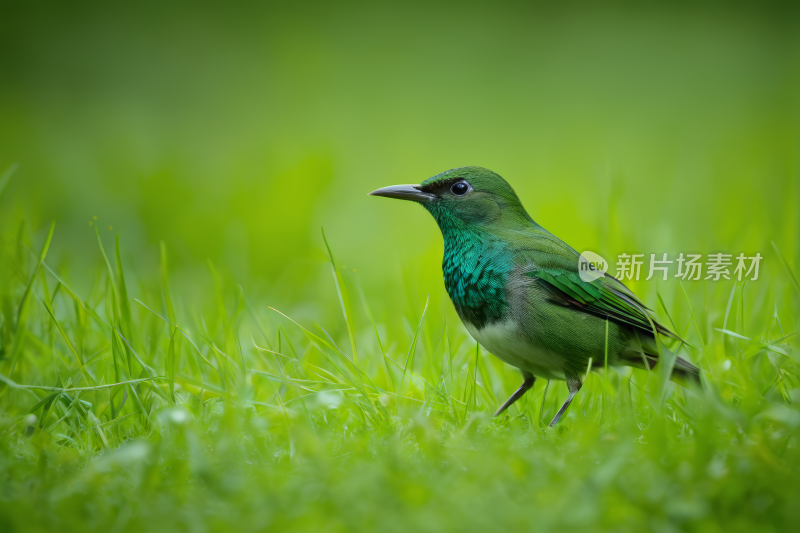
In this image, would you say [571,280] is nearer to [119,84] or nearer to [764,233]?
[764,233]

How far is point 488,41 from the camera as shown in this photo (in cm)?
1086

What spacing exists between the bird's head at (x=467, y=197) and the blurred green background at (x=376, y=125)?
1129 millimetres

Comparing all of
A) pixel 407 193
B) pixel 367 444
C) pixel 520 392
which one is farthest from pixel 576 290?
pixel 367 444

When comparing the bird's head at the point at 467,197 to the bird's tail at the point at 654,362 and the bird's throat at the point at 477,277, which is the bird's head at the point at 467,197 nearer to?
the bird's throat at the point at 477,277

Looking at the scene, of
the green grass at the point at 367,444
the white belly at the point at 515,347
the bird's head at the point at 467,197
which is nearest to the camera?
the green grass at the point at 367,444

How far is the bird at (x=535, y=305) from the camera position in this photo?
9.72 ft

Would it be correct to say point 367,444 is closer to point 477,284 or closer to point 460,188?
point 477,284

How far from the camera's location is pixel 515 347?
2949 mm

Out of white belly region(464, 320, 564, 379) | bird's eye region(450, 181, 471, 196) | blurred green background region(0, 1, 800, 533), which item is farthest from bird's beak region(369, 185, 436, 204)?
white belly region(464, 320, 564, 379)

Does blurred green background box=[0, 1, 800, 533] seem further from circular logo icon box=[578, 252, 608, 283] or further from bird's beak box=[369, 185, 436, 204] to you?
bird's beak box=[369, 185, 436, 204]

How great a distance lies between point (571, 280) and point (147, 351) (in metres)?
2.12

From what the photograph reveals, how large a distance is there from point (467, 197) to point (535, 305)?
0.72 m

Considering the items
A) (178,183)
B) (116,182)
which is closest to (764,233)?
(178,183)

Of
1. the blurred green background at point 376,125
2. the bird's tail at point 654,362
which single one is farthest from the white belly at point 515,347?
the blurred green background at point 376,125
